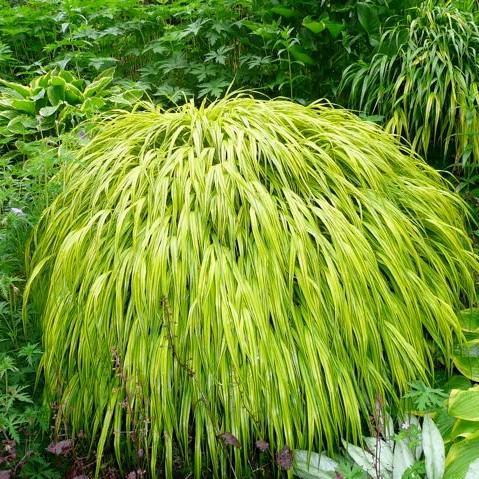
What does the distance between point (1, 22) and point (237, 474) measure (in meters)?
3.21

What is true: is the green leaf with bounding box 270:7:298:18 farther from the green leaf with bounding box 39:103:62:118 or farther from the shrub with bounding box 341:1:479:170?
the green leaf with bounding box 39:103:62:118

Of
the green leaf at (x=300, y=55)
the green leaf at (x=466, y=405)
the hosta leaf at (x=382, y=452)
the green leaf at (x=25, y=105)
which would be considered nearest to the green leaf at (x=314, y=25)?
the green leaf at (x=300, y=55)

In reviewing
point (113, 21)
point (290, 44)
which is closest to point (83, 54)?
point (113, 21)

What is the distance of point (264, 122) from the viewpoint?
227cm

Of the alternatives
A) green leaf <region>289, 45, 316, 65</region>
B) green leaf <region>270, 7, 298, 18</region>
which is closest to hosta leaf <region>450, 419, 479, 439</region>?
green leaf <region>289, 45, 316, 65</region>

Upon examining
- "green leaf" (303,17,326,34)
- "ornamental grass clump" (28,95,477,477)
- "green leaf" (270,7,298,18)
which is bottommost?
"ornamental grass clump" (28,95,477,477)

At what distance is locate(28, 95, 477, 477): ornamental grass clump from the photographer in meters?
1.76

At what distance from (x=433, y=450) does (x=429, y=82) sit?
1.92 m

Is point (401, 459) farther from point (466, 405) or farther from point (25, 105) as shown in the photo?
point (25, 105)

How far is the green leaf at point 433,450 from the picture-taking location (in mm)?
1688

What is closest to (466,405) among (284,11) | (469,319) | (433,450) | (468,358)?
(433,450)

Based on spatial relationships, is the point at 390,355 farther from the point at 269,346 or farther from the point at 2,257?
the point at 2,257

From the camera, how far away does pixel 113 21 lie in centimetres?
411

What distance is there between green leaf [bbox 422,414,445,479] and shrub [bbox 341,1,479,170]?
158cm
